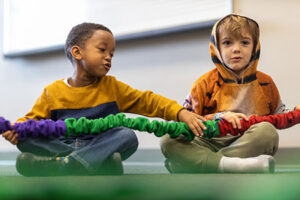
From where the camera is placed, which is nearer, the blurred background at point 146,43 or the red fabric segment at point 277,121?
the red fabric segment at point 277,121

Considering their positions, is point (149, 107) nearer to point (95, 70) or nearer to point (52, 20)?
point (95, 70)

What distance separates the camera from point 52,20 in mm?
1609

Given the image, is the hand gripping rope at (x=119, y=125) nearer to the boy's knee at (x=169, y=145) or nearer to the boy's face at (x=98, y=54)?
the boy's knee at (x=169, y=145)

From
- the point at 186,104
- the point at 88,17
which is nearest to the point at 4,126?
the point at 186,104

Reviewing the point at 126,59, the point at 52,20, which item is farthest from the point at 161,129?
the point at 52,20

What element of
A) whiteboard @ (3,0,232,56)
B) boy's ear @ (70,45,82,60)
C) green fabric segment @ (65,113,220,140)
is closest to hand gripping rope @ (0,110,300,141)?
green fabric segment @ (65,113,220,140)

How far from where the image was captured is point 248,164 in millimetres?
650

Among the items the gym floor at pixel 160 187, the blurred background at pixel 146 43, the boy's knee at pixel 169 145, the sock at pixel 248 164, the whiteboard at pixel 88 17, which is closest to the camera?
the gym floor at pixel 160 187

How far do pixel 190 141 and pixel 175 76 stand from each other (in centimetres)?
59

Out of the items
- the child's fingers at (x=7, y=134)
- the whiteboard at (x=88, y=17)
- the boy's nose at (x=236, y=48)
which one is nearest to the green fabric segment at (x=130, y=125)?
the child's fingers at (x=7, y=134)

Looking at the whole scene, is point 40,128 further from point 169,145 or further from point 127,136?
point 169,145

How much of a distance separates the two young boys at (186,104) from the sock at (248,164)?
18mm

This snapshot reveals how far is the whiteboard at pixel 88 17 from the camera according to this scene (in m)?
1.32

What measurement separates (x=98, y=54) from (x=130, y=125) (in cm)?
23
